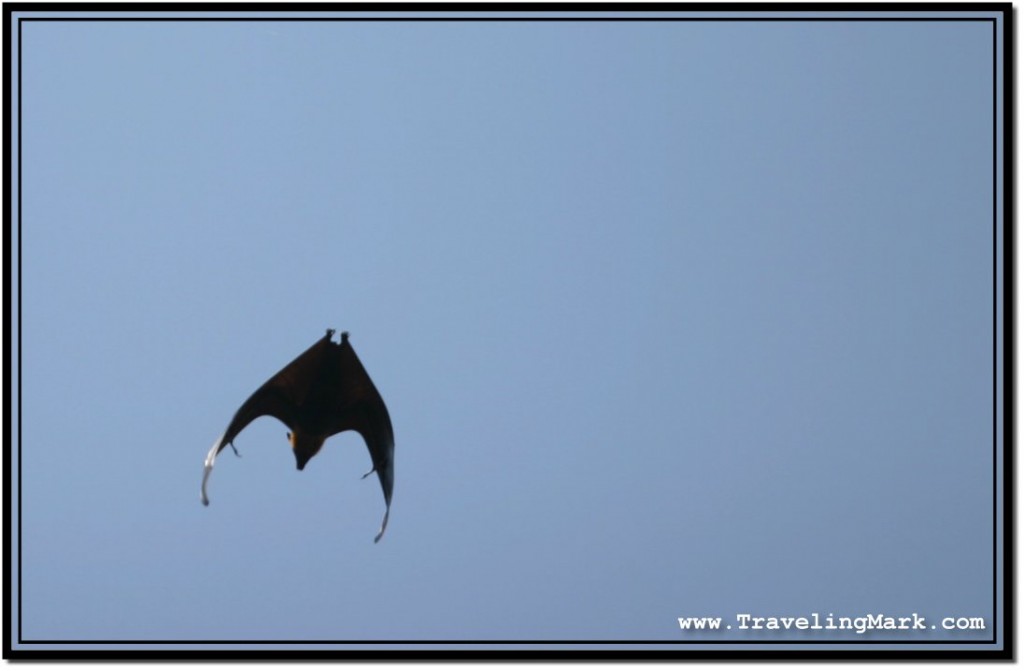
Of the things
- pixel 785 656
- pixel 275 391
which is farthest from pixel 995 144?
pixel 275 391

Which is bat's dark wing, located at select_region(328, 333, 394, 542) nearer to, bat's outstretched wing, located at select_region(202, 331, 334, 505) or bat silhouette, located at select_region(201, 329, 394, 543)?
bat silhouette, located at select_region(201, 329, 394, 543)

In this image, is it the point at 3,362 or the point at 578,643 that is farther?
the point at 3,362

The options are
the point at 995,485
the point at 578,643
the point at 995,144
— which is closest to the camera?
the point at 578,643

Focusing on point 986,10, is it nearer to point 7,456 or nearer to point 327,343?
point 327,343

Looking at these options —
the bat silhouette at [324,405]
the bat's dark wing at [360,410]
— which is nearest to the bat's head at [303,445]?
the bat silhouette at [324,405]

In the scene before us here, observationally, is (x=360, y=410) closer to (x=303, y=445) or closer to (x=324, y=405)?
(x=324, y=405)

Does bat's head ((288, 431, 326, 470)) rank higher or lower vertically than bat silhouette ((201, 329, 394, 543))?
lower

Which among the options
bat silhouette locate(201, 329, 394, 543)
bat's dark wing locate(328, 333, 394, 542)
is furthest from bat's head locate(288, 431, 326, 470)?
bat's dark wing locate(328, 333, 394, 542)

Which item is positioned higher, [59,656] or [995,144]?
[995,144]

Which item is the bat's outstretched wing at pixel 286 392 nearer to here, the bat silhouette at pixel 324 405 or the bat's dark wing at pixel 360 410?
the bat silhouette at pixel 324 405
